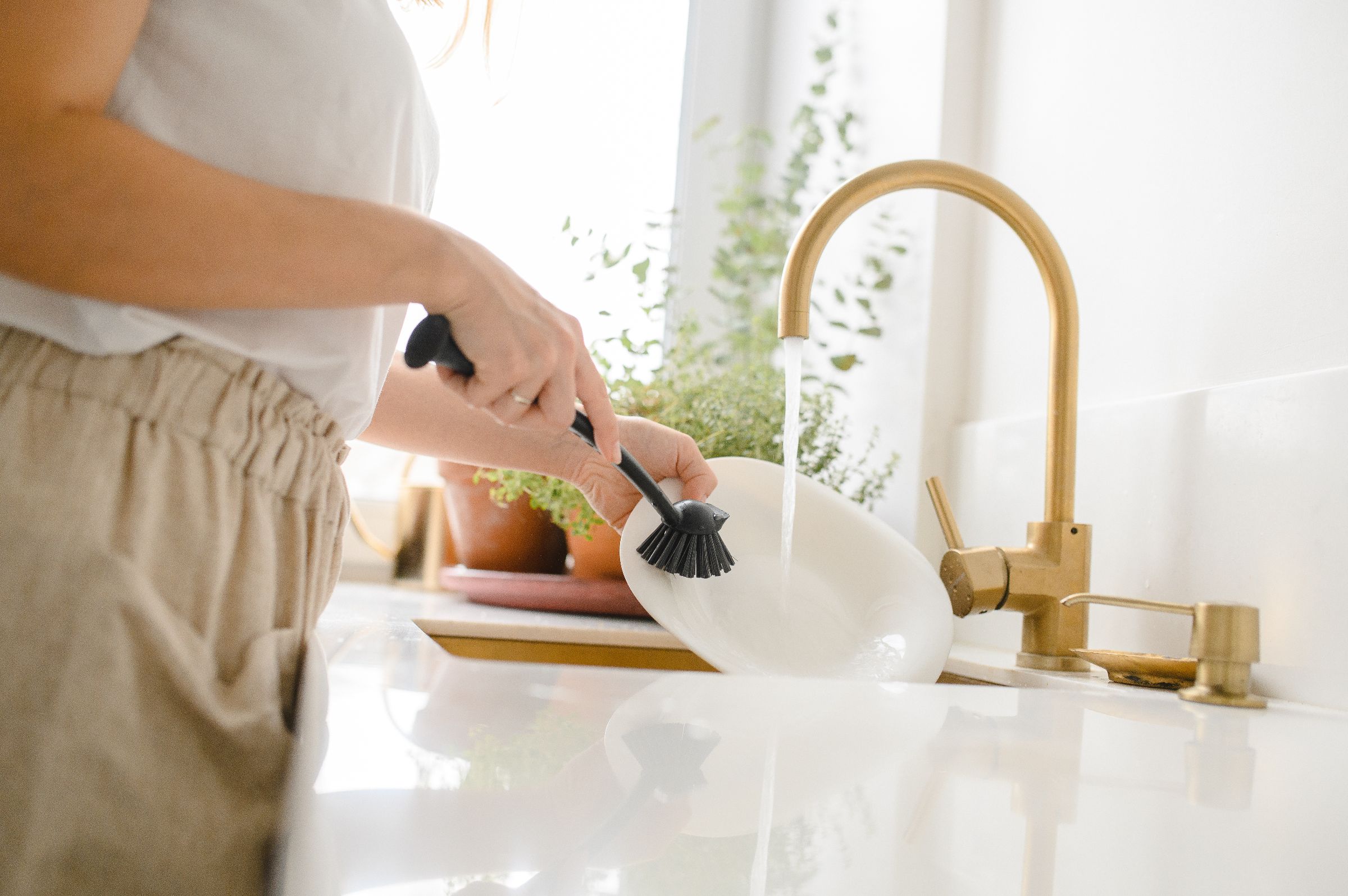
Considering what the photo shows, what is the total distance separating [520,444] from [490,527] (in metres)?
0.58

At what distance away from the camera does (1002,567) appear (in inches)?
28.8

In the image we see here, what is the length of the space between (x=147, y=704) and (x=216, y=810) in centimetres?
4

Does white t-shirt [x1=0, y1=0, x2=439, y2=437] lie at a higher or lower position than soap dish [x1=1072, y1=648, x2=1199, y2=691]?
higher

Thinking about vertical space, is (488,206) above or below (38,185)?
above

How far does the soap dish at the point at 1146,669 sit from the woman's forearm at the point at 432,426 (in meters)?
0.41

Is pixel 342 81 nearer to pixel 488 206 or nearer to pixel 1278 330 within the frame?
pixel 1278 330

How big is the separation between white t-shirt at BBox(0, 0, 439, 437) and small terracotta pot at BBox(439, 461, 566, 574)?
780mm

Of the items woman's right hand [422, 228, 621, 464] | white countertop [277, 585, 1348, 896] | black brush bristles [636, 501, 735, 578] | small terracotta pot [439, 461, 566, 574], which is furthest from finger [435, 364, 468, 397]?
small terracotta pot [439, 461, 566, 574]

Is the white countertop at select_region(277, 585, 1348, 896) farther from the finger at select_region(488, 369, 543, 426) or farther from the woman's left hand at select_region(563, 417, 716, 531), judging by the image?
the woman's left hand at select_region(563, 417, 716, 531)

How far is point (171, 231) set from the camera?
13.6 inches

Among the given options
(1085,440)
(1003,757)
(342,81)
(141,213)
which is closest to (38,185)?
(141,213)

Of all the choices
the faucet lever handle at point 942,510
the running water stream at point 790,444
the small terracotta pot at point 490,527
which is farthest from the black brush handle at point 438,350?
the small terracotta pot at point 490,527

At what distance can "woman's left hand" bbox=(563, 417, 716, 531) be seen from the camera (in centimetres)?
72

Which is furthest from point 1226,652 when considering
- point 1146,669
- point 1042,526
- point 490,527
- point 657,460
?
point 490,527
